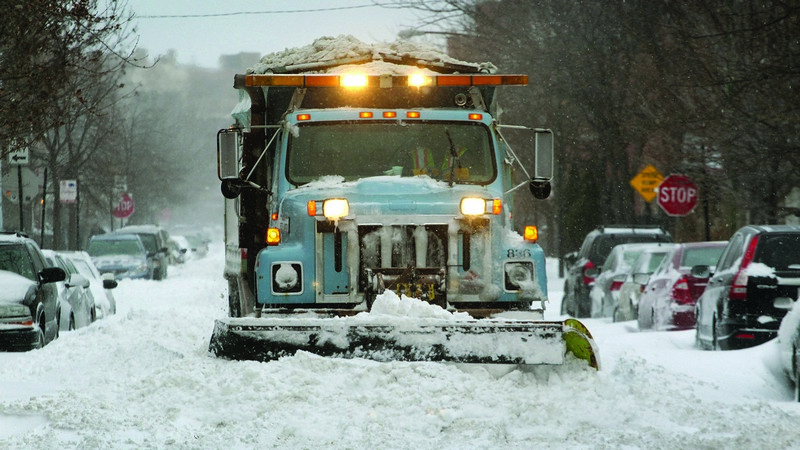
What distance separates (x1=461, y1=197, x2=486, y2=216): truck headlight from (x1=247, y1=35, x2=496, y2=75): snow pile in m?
1.61

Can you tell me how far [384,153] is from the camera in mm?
11617

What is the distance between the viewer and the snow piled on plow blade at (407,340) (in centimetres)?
929

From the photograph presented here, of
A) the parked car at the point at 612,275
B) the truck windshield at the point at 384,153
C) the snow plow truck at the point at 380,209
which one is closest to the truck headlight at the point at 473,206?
the snow plow truck at the point at 380,209

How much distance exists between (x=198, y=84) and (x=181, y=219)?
76.0 feet

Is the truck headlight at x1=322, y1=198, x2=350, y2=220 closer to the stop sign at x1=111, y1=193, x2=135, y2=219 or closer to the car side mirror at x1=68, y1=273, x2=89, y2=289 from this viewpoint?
the car side mirror at x1=68, y1=273, x2=89, y2=289

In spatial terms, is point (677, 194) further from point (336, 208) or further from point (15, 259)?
point (336, 208)

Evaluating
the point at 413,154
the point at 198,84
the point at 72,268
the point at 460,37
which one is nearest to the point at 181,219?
the point at 198,84

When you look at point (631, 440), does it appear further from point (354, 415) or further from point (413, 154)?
point (413, 154)

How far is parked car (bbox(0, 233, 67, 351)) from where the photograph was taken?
14859 millimetres

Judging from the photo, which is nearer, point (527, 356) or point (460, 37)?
point (527, 356)

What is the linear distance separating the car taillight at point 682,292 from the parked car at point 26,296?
7916 mm

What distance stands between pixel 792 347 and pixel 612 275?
11.4 meters

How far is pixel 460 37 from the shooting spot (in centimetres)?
4100

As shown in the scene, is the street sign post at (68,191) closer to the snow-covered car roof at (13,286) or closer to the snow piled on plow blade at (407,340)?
the snow-covered car roof at (13,286)
